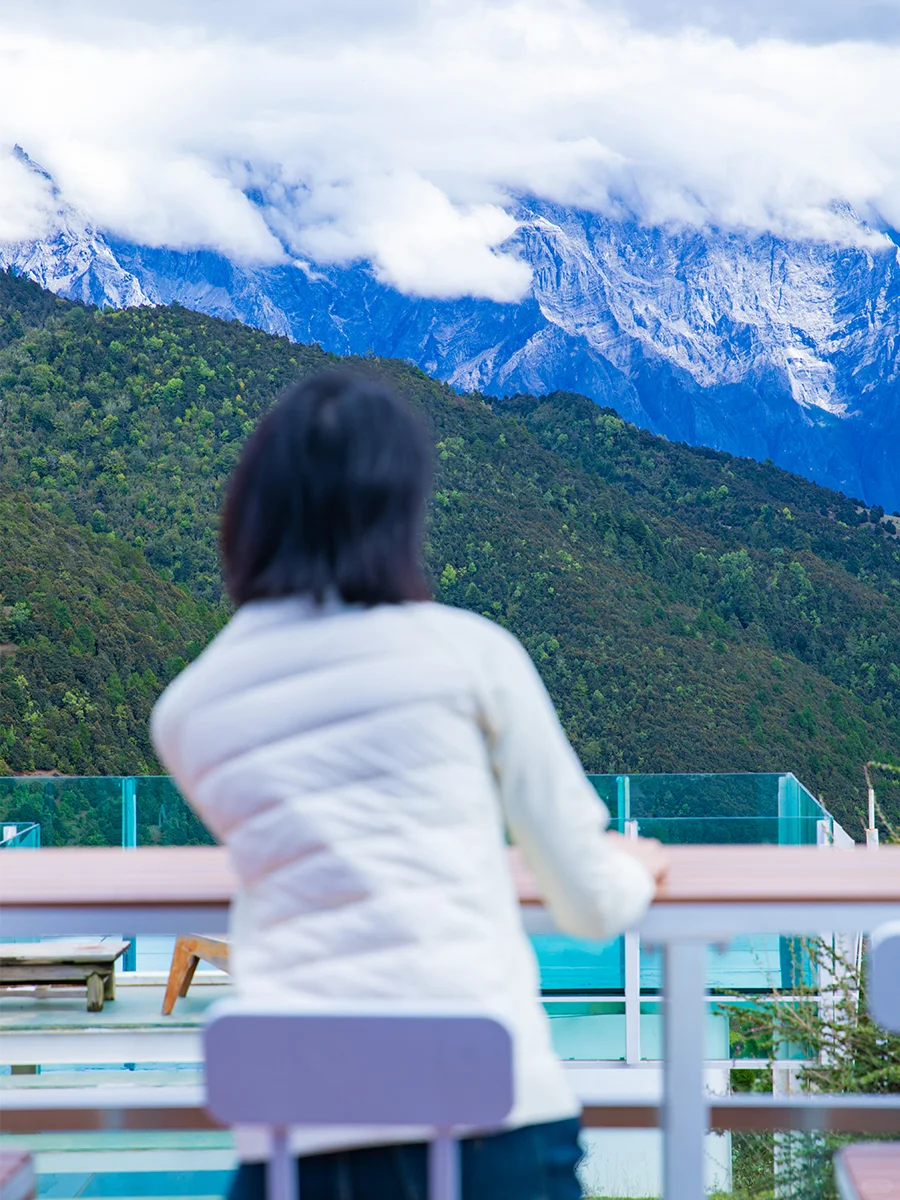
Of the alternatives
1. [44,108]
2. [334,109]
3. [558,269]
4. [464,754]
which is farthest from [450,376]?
[464,754]

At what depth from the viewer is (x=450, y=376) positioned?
80.9 feet

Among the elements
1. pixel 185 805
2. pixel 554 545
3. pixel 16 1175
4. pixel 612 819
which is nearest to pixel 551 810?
pixel 16 1175

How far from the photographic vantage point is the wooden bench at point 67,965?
4.11 metres

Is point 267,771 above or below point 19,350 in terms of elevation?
below

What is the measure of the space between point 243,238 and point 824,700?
41.9 feet

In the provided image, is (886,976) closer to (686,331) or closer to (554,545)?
(554,545)

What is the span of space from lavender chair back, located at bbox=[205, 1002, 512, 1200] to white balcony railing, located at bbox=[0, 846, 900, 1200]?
30cm

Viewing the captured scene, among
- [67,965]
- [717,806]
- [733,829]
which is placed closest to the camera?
[67,965]

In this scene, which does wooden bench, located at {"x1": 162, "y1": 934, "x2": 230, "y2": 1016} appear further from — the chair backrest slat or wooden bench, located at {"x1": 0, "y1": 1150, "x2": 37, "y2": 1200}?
the chair backrest slat

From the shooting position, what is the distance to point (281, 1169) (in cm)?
76

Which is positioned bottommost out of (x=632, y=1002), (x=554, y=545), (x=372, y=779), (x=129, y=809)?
(x=632, y=1002)

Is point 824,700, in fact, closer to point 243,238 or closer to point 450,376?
point 450,376

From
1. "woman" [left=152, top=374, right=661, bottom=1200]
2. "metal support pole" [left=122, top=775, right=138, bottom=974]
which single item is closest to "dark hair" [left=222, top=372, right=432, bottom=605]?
"woman" [left=152, top=374, right=661, bottom=1200]

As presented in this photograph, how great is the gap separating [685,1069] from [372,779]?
421 millimetres
